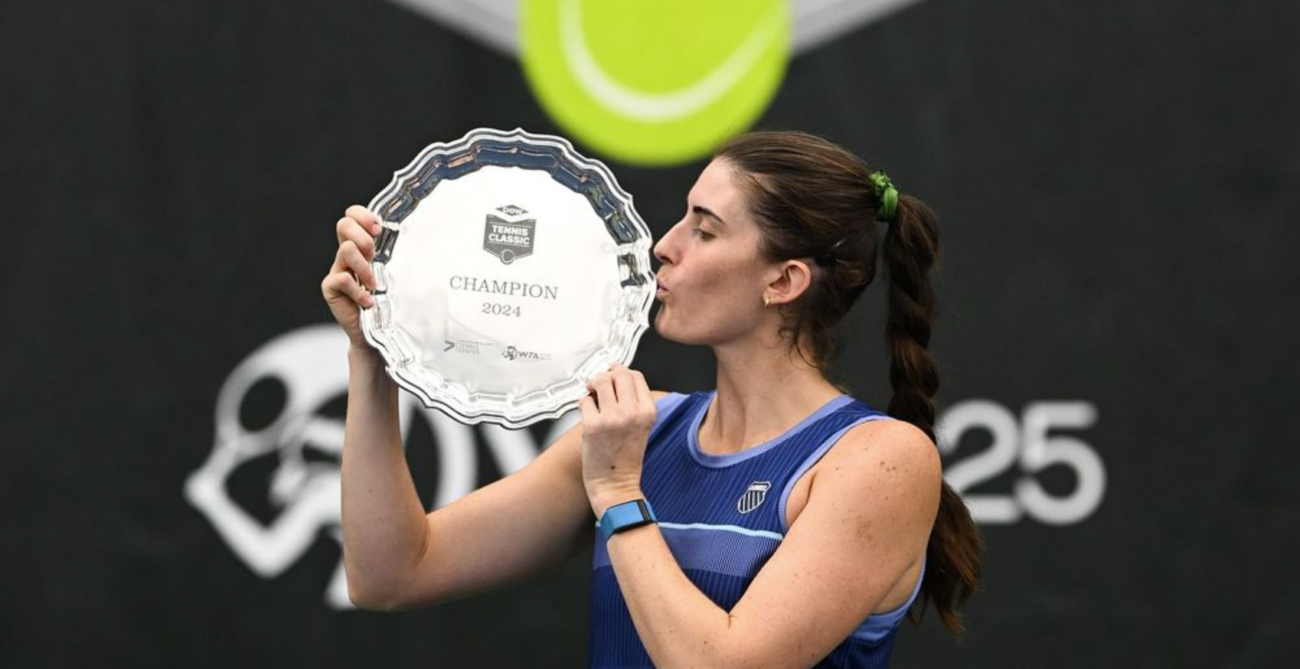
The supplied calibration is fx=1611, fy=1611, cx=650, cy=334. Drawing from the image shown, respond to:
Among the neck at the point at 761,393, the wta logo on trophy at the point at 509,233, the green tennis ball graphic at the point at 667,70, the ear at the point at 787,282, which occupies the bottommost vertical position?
the neck at the point at 761,393

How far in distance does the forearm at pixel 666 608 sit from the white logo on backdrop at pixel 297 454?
Answer: 1199 millimetres

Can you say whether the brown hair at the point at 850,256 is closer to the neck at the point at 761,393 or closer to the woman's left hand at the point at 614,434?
the neck at the point at 761,393

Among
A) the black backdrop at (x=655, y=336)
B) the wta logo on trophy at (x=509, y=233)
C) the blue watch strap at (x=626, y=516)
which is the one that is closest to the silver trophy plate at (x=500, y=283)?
the wta logo on trophy at (x=509, y=233)

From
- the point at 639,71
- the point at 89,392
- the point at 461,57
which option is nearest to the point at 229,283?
the point at 89,392

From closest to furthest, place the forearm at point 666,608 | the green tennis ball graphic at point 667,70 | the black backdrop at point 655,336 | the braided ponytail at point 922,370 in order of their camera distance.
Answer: the forearm at point 666,608 < the braided ponytail at point 922,370 < the black backdrop at point 655,336 < the green tennis ball graphic at point 667,70

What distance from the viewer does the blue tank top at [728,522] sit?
6.07ft

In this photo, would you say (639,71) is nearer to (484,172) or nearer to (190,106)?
(190,106)

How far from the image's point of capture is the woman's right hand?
6.08 feet

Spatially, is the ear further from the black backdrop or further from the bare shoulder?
the black backdrop

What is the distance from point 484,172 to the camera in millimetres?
1989

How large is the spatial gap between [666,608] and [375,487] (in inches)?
17.9

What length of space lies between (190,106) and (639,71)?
0.82m

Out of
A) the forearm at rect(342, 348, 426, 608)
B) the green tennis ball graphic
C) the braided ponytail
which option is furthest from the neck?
the green tennis ball graphic

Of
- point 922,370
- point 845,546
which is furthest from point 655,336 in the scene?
point 845,546
